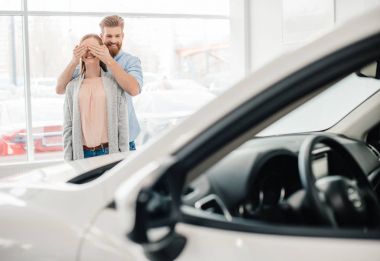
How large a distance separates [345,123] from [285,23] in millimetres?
4962

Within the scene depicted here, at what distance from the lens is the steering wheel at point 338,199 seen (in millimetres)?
1313

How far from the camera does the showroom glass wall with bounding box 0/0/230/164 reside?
692cm

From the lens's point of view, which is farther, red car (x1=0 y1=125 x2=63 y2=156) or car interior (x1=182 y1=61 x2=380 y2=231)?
red car (x1=0 y1=125 x2=63 y2=156)

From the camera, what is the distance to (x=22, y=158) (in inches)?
275

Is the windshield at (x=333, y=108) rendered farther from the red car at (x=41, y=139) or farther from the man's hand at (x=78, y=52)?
the red car at (x=41, y=139)

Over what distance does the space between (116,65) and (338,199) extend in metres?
2.32

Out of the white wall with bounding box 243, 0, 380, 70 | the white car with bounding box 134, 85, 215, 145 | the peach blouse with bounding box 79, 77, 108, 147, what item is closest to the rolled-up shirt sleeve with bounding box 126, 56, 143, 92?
the peach blouse with bounding box 79, 77, 108, 147

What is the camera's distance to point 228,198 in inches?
53.6

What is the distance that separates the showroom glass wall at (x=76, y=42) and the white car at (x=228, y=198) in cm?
530

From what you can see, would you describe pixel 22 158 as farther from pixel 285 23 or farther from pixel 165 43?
pixel 285 23

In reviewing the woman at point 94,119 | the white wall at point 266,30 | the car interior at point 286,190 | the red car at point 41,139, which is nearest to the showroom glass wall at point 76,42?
the red car at point 41,139

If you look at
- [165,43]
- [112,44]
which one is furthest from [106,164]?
[165,43]

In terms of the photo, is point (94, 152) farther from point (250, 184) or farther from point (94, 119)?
point (250, 184)

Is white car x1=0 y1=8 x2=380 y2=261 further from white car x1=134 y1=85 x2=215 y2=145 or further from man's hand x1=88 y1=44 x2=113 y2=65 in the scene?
white car x1=134 y1=85 x2=215 y2=145
